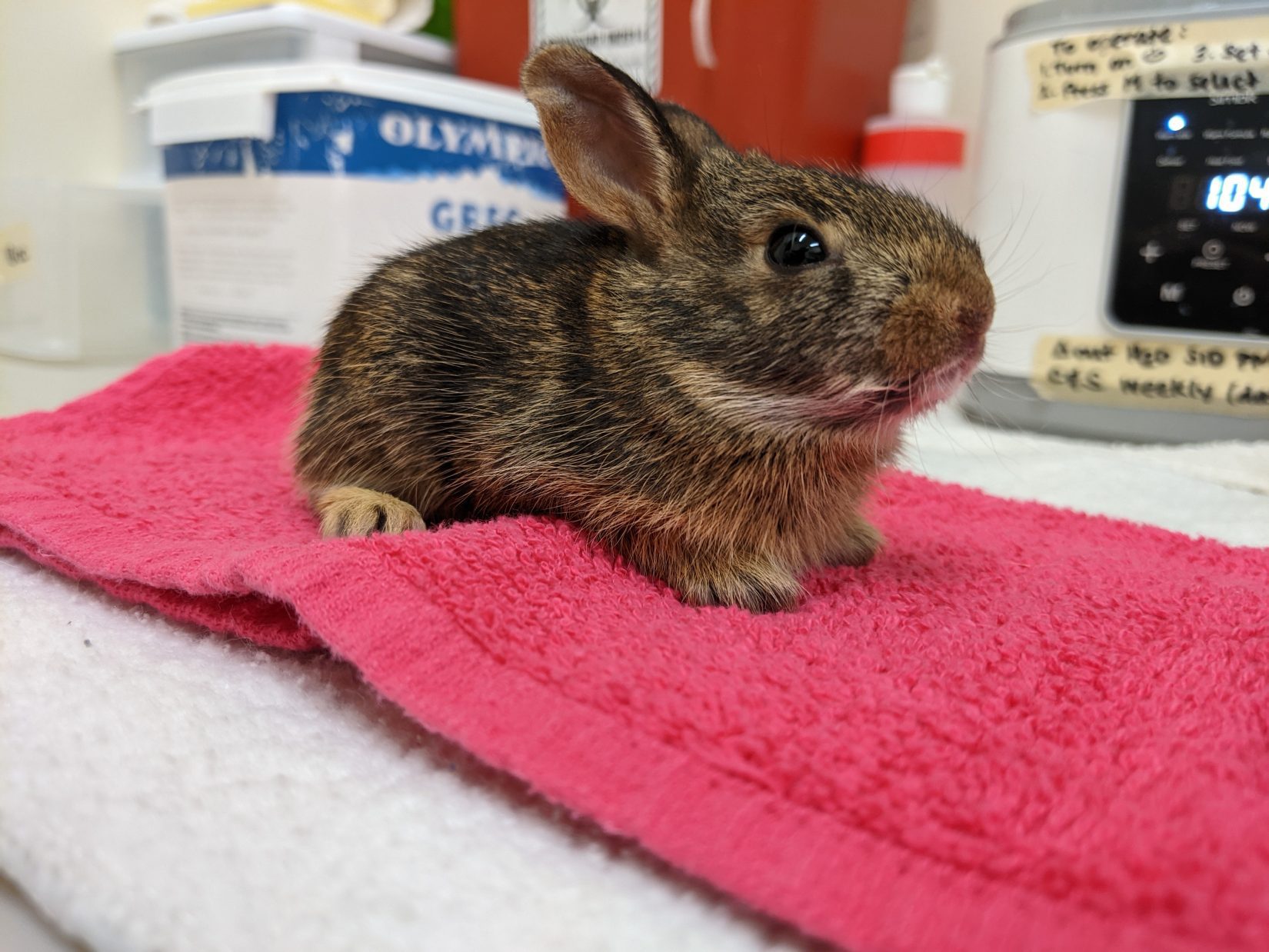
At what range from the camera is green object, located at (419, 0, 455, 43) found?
6.08 feet

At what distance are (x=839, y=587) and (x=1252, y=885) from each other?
0.39m

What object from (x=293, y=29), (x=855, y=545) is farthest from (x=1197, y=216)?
(x=293, y=29)

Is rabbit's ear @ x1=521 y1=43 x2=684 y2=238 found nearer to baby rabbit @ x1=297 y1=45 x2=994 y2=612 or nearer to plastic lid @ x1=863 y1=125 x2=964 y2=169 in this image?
baby rabbit @ x1=297 y1=45 x2=994 y2=612

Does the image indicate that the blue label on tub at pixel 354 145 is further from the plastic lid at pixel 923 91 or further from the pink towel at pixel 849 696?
the pink towel at pixel 849 696

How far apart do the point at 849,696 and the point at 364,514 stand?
1.37 feet

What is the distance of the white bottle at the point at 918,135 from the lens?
1.51 meters

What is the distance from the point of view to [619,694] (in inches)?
18.9

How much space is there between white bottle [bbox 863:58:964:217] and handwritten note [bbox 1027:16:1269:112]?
189mm

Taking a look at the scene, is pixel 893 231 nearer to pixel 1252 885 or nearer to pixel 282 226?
pixel 1252 885

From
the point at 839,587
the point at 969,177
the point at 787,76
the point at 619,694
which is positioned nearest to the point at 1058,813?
the point at 619,694

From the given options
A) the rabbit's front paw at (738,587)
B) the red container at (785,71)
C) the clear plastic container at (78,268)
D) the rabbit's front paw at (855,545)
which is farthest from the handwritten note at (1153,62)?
the clear plastic container at (78,268)

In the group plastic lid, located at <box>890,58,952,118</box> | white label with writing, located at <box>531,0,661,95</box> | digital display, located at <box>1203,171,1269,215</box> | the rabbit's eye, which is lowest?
the rabbit's eye

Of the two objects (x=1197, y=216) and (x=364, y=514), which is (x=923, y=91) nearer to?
(x=1197, y=216)

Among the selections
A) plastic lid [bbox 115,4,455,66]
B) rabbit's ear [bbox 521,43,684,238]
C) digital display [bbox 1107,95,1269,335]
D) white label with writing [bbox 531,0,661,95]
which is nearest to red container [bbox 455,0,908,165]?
white label with writing [bbox 531,0,661,95]
